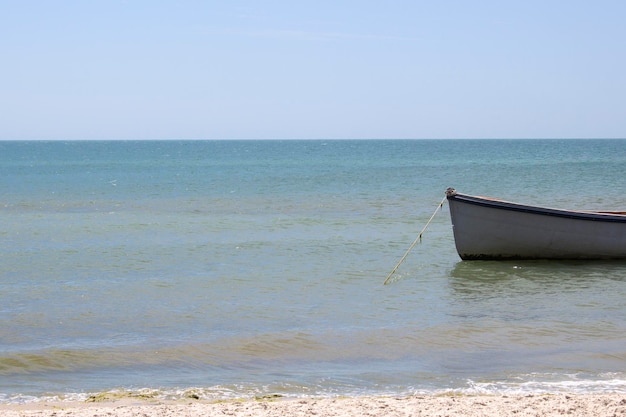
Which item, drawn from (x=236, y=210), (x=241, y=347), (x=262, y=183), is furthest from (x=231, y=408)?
(x=262, y=183)

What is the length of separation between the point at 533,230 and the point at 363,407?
29.1 feet

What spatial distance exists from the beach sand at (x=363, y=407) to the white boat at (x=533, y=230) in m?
7.84

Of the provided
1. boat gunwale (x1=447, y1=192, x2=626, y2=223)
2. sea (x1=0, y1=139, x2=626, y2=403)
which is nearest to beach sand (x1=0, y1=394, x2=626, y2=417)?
sea (x1=0, y1=139, x2=626, y2=403)

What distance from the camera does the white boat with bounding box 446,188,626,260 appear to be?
14.5m

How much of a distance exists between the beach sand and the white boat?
25.7ft

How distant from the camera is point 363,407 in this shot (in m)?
6.53

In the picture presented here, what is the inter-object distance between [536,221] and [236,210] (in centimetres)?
1272

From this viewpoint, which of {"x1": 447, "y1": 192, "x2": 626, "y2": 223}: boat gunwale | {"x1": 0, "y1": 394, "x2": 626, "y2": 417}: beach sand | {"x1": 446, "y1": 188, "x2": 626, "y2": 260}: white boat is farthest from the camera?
{"x1": 446, "y1": 188, "x2": 626, "y2": 260}: white boat

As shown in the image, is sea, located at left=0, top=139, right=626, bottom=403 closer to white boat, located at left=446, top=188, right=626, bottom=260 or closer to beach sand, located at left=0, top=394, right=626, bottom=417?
white boat, located at left=446, top=188, right=626, bottom=260

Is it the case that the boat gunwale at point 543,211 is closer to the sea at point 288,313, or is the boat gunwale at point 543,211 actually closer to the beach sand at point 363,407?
the sea at point 288,313

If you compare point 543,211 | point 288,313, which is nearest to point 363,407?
point 288,313

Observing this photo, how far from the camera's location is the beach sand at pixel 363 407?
20.7 ft

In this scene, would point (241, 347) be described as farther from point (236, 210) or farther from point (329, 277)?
point (236, 210)

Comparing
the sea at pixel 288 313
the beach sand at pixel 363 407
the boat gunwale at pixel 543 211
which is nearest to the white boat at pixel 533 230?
the boat gunwale at pixel 543 211
